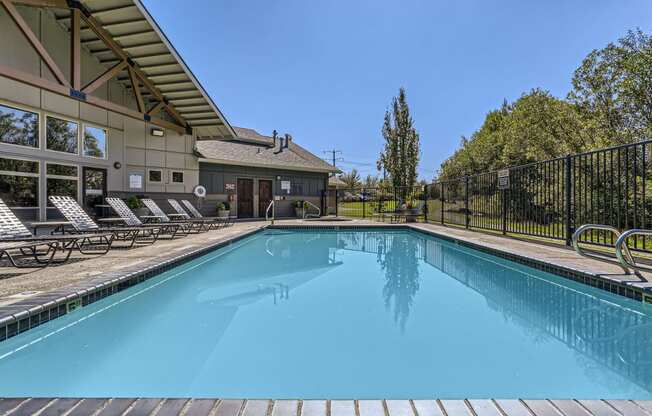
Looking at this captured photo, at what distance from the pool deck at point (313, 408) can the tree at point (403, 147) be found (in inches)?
898

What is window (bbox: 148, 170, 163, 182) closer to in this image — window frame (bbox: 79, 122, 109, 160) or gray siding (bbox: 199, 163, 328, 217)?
window frame (bbox: 79, 122, 109, 160)

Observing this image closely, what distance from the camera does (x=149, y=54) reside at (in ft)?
30.1

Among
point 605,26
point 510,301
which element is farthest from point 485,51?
point 510,301

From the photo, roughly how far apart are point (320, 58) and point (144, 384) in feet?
50.2

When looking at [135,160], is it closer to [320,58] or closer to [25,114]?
[25,114]

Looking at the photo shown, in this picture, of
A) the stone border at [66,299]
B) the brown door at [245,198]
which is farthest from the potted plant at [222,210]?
the stone border at [66,299]

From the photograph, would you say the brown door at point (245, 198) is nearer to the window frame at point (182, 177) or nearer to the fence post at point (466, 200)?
the window frame at point (182, 177)

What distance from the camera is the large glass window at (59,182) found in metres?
8.55

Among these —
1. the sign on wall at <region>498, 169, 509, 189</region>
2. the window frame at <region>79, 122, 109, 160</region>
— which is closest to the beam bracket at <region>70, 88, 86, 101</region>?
the window frame at <region>79, 122, 109, 160</region>

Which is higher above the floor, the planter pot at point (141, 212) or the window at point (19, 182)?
the window at point (19, 182)

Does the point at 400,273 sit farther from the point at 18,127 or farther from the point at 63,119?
the point at 63,119

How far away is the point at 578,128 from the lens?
14859mm

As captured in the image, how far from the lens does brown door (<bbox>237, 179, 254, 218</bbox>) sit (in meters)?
15.0

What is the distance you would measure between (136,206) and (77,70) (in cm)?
436
